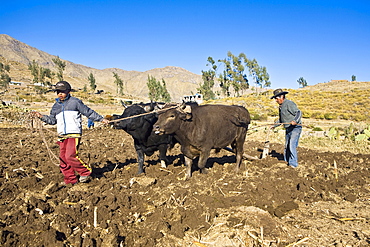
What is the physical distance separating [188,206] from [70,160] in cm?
289

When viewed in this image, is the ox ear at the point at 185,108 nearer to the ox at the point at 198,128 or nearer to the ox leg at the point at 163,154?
the ox at the point at 198,128

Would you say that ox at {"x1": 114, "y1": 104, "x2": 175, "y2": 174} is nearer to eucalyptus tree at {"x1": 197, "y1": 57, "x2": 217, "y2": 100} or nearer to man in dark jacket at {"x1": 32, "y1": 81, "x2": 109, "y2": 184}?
man in dark jacket at {"x1": 32, "y1": 81, "x2": 109, "y2": 184}

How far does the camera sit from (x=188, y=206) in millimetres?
4957

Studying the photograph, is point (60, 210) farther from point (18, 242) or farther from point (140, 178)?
point (140, 178)

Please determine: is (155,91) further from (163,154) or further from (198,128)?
(198,128)

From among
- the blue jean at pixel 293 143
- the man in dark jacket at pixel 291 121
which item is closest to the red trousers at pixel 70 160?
the man in dark jacket at pixel 291 121

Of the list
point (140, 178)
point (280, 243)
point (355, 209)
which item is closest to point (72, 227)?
point (140, 178)

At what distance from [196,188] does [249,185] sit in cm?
126

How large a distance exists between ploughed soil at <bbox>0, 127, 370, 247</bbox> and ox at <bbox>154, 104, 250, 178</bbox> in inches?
28.3

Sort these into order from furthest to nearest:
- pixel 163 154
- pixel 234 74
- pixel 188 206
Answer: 1. pixel 234 74
2. pixel 163 154
3. pixel 188 206

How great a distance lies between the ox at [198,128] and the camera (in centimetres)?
626

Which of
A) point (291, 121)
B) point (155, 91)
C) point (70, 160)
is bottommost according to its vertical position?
point (70, 160)

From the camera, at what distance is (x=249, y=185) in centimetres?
602

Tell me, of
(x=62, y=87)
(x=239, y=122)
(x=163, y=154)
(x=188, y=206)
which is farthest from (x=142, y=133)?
(x=239, y=122)
